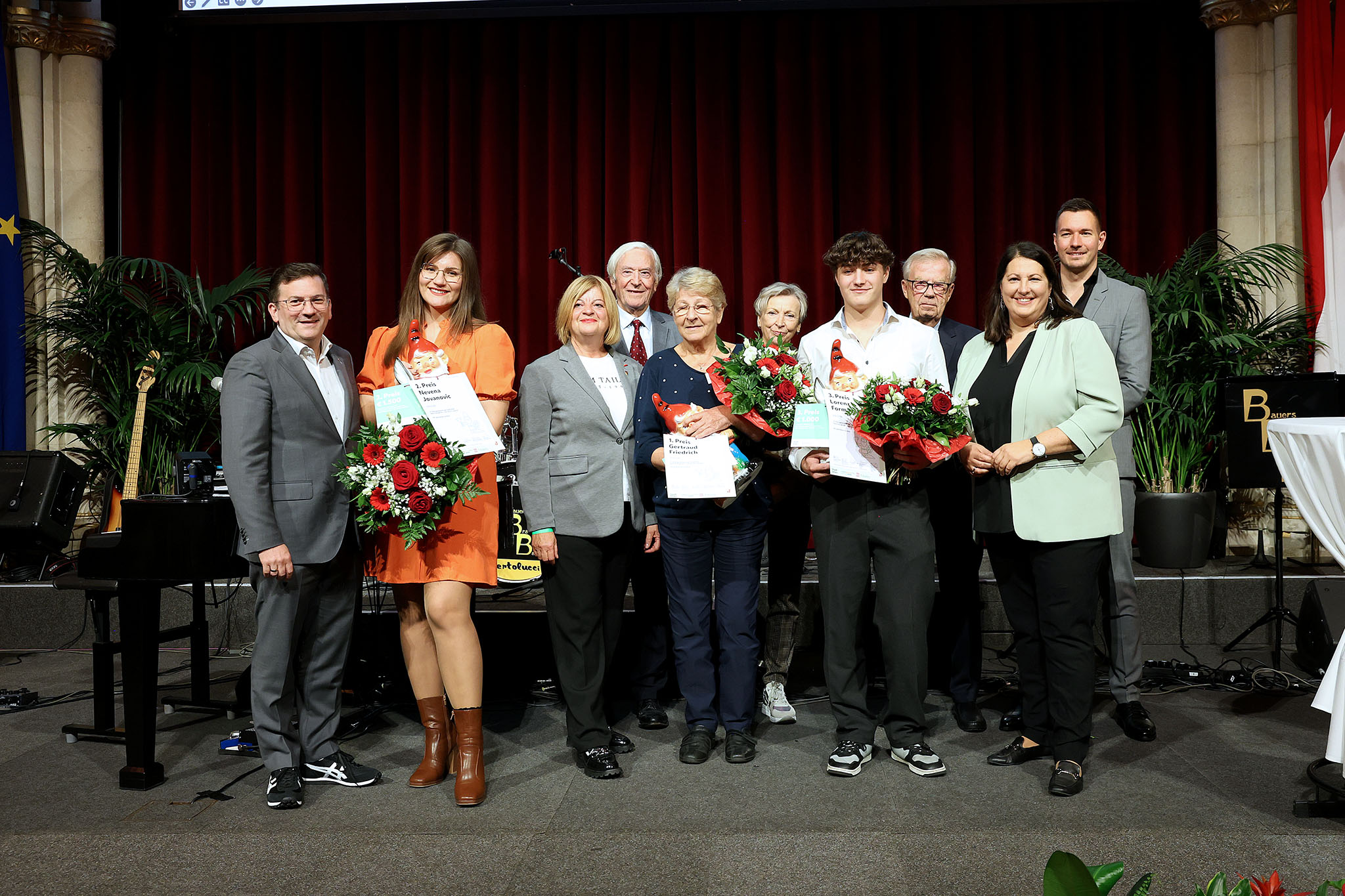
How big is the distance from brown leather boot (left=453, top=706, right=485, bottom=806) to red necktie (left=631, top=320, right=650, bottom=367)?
163 centimetres

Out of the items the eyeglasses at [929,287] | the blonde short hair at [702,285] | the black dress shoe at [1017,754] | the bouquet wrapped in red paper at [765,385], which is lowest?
the black dress shoe at [1017,754]

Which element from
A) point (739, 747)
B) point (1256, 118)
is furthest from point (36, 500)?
point (1256, 118)

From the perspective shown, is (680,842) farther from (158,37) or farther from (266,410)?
(158,37)

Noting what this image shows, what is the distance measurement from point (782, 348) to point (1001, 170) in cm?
431

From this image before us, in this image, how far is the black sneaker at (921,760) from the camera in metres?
3.02

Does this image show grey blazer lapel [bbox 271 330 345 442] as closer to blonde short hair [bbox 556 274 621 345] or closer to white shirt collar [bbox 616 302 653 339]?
blonde short hair [bbox 556 274 621 345]

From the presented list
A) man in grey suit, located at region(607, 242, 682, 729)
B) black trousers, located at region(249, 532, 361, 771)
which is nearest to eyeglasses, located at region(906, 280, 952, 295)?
man in grey suit, located at region(607, 242, 682, 729)

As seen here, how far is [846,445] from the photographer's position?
9.59 feet

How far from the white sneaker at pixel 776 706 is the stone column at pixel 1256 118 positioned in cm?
401

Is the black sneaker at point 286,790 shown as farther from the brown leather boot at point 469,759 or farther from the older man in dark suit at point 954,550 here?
the older man in dark suit at point 954,550

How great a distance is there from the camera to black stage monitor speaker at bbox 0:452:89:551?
14.4 feet

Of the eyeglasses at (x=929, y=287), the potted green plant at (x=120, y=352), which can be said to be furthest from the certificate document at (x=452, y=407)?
the potted green plant at (x=120, y=352)

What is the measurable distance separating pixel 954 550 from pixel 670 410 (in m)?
1.24

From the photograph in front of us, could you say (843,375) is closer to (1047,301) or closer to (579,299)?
(1047,301)
